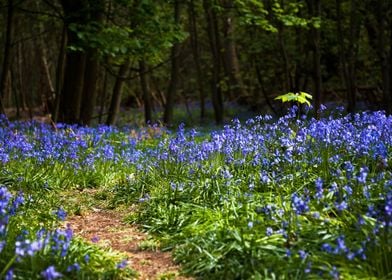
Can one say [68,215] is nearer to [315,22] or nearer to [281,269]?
[281,269]

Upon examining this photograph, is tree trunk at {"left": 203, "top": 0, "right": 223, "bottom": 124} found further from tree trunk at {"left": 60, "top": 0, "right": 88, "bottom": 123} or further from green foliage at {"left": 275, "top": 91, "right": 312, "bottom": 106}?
green foliage at {"left": 275, "top": 91, "right": 312, "bottom": 106}

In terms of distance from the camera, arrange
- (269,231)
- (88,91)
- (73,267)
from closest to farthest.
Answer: (73,267) → (269,231) → (88,91)

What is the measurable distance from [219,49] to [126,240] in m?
15.5

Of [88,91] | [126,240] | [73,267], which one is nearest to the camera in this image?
[73,267]

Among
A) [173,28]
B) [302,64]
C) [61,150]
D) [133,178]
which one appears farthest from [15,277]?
[302,64]

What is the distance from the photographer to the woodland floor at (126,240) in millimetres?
4273

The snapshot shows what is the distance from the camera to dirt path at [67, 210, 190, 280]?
4.27 m

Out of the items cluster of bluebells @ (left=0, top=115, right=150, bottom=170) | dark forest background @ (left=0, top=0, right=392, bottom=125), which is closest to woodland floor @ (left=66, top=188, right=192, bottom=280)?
cluster of bluebells @ (left=0, top=115, right=150, bottom=170)

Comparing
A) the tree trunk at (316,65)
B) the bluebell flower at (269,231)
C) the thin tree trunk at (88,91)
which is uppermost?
the tree trunk at (316,65)

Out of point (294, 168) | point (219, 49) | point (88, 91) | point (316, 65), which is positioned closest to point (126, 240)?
point (294, 168)

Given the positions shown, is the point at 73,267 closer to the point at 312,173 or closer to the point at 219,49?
→ the point at 312,173

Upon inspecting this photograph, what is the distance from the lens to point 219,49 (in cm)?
1978

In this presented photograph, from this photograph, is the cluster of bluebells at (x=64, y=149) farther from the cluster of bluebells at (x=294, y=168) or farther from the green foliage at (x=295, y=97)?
the green foliage at (x=295, y=97)

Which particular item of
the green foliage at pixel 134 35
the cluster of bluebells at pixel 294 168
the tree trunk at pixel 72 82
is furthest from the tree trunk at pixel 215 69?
the cluster of bluebells at pixel 294 168
